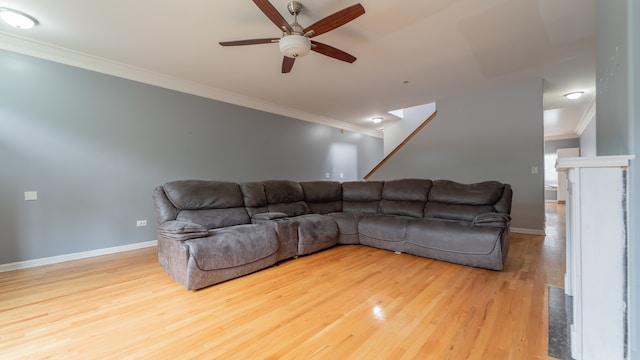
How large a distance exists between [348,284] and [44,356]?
2.11 metres

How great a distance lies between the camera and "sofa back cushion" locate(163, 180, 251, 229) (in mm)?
2969

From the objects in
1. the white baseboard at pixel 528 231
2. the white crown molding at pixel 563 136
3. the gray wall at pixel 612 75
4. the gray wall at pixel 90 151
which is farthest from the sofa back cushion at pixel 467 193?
the white crown molding at pixel 563 136

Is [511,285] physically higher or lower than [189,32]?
Answer: lower

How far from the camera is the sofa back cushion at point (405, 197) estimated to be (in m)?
3.76

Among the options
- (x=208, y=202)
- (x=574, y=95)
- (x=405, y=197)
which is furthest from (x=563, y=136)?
(x=208, y=202)

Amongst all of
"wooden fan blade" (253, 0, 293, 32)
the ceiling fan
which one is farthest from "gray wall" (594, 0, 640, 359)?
"wooden fan blade" (253, 0, 293, 32)

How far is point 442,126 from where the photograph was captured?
5.35 metres

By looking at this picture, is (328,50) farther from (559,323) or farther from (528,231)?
(528,231)

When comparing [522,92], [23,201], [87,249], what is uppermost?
[522,92]

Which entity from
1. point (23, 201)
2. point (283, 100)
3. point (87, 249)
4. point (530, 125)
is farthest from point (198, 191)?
point (530, 125)

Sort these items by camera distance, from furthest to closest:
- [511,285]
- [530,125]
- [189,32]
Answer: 1. [530,125]
2. [189,32]
3. [511,285]

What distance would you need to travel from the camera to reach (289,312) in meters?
1.91

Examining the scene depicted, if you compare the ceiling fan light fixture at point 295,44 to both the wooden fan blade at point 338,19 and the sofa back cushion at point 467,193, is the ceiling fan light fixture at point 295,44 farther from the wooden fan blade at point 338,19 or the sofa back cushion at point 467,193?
the sofa back cushion at point 467,193

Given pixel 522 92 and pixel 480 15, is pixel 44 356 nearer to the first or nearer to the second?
pixel 480 15
